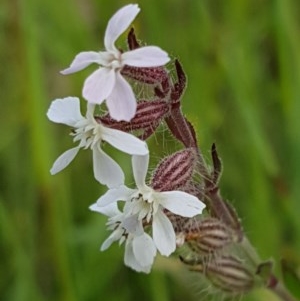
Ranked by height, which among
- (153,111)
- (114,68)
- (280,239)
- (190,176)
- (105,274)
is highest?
(114,68)

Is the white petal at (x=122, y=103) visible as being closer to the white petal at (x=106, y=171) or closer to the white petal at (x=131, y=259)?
the white petal at (x=106, y=171)

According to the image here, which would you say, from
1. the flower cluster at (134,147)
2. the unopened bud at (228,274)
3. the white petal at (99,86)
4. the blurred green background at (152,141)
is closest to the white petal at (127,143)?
the flower cluster at (134,147)

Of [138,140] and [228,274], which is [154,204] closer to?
[138,140]

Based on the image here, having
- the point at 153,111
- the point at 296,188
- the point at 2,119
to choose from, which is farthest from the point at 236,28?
the point at 153,111

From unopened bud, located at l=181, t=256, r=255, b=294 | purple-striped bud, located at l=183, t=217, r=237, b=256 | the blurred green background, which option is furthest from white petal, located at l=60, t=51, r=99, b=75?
the blurred green background

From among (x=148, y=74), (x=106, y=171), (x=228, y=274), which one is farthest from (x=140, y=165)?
(x=228, y=274)

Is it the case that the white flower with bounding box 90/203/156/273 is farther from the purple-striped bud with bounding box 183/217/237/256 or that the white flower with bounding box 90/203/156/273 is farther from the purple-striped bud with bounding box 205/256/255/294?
the purple-striped bud with bounding box 205/256/255/294

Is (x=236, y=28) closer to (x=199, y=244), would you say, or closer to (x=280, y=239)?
(x=280, y=239)
